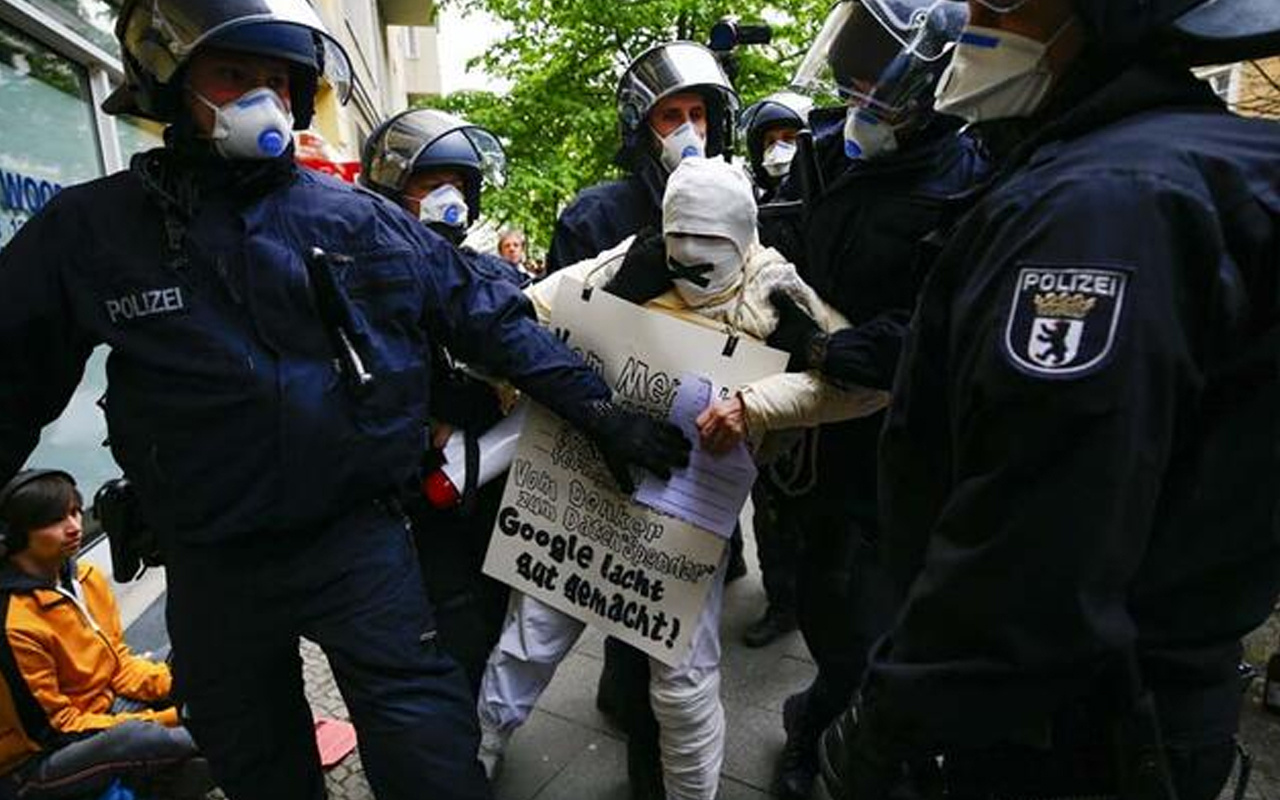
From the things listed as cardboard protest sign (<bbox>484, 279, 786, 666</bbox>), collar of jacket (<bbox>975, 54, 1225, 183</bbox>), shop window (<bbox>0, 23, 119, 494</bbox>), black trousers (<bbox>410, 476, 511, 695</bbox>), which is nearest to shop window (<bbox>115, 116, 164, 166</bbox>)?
shop window (<bbox>0, 23, 119, 494</bbox>)

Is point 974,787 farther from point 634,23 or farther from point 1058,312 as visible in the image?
point 634,23

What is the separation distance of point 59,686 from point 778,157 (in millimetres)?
3684

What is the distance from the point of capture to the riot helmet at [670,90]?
258 cm

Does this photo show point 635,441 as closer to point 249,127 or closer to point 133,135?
point 249,127

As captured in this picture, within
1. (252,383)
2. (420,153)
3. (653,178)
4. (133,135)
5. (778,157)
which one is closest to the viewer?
(252,383)

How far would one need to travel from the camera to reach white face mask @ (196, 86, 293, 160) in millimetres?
1662

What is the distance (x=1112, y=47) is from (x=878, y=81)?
3.15 feet

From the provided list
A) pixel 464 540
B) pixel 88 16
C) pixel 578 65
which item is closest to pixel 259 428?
pixel 464 540

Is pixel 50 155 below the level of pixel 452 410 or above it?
above

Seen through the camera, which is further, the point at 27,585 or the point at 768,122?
the point at 768,122

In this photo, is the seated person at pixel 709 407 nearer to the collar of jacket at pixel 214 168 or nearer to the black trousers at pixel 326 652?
the black trousers at pixel 326 652

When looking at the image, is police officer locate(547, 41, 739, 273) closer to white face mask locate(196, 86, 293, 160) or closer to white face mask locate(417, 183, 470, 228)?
white face mask locate(417, 183, 470, 228)

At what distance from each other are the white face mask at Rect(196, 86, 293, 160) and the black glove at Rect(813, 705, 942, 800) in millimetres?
1558

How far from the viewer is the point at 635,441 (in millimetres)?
1866
